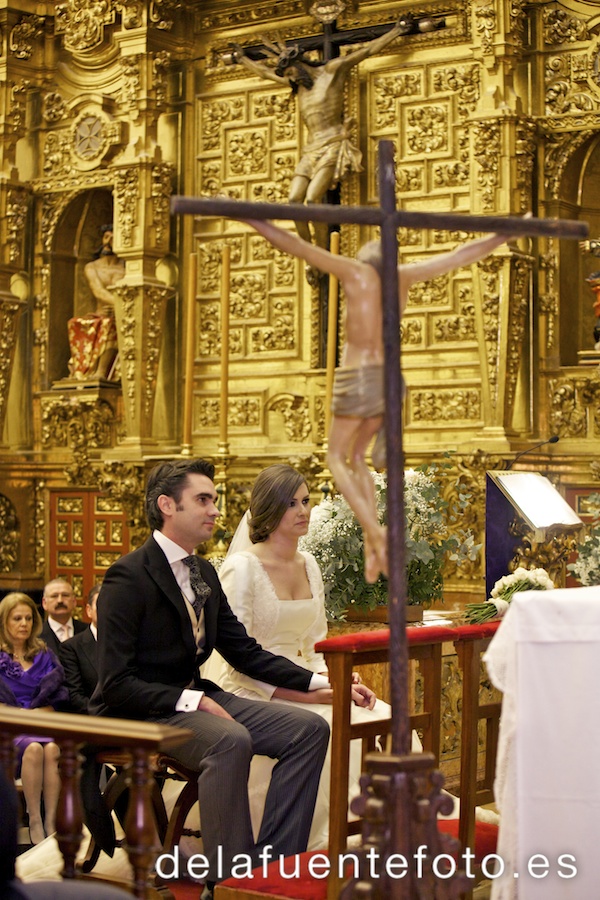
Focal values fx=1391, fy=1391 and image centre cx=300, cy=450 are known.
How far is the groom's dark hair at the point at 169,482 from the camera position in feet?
16.9

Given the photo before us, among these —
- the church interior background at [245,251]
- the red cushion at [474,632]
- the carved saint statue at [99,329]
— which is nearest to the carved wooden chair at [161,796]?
the red cushion at [474,632]

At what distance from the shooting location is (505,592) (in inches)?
219

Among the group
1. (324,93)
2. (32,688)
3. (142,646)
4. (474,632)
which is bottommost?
(32,688)

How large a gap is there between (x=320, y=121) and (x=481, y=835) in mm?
6242

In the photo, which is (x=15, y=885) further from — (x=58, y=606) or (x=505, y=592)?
(x=58, y=606)

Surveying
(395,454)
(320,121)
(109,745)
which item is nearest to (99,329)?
(320,121)

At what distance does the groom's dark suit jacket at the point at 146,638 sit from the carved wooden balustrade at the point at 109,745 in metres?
1.17

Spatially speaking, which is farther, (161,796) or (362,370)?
(161,796)

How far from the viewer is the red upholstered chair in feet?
13.6

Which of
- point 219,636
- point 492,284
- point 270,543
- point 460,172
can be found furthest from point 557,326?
point 219,636

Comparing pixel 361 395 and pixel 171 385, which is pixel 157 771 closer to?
pixel 361 395

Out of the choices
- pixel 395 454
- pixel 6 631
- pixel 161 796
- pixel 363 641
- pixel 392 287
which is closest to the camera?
pixel 395 454

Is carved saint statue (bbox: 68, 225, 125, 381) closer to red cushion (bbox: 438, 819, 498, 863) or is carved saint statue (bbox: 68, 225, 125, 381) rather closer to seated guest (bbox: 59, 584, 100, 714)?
seated guest (bbox: 59, 584, 100, 714)

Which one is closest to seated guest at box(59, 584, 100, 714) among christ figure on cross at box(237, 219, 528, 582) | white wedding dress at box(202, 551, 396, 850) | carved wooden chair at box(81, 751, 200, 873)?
white wedding dress at box(202, 551, 396, 850)
